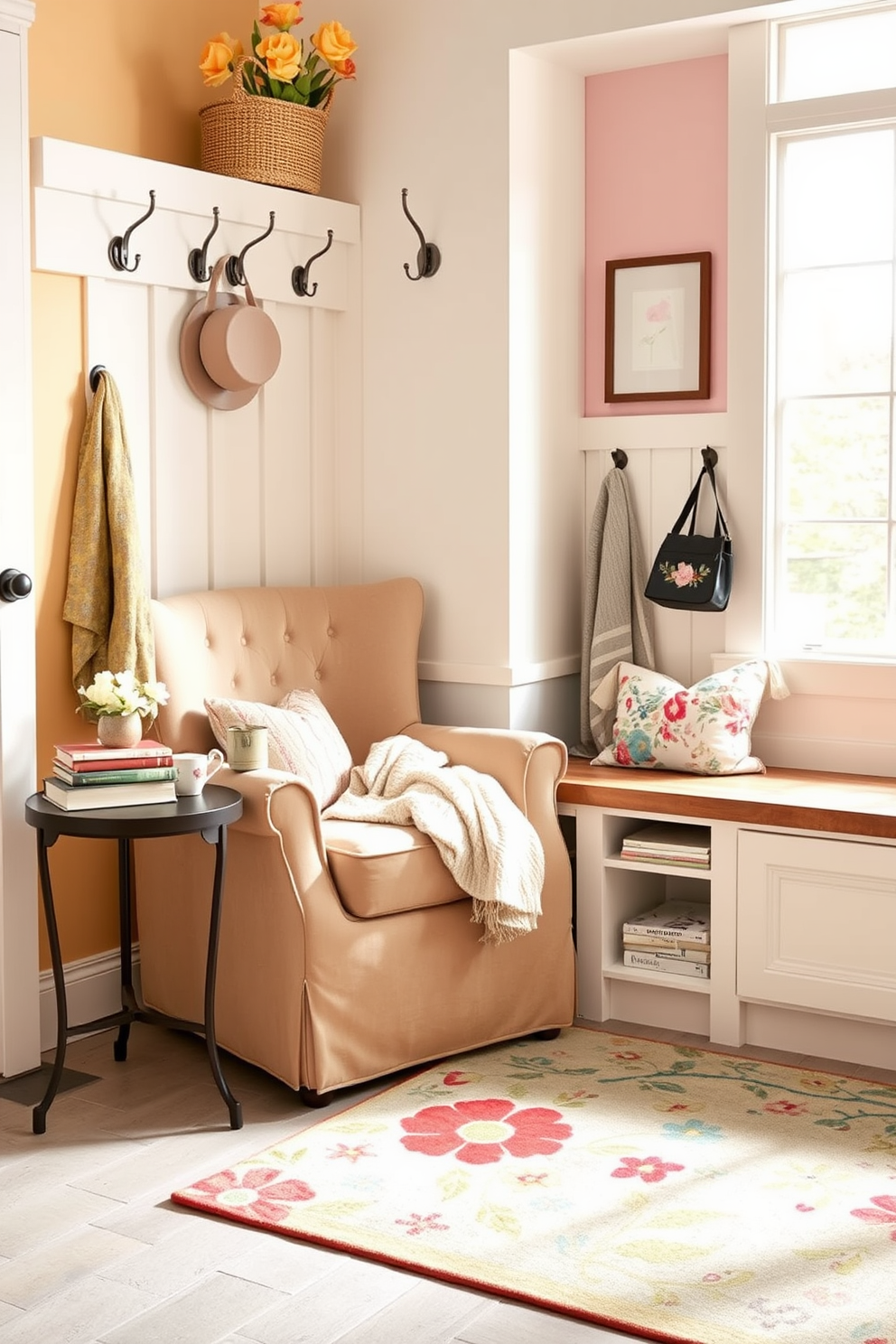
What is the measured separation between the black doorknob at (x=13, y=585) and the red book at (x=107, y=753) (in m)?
0.34

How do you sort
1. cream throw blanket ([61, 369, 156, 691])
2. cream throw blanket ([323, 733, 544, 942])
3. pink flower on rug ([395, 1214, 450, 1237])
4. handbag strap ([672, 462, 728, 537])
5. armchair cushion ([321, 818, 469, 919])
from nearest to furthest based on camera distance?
1. pink flower on rug ([395, 1214, 450, 1237])
2. armchair cushion ([321, 818, 469, 919])
3. cream throw blanket ([323, 733, 544, 942])
4. cream throw blanket ([61, 369, 156, 691])
5. handbag strap ([672, 462, 728, 537])

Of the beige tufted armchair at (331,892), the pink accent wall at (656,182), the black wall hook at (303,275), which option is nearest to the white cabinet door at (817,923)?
the beige tufted armchair at (331,892)

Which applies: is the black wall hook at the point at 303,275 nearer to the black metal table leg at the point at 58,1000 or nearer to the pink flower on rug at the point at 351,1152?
the black metal table leg at the point at 58,1000

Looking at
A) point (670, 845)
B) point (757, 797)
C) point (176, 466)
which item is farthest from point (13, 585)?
point (757, 797)

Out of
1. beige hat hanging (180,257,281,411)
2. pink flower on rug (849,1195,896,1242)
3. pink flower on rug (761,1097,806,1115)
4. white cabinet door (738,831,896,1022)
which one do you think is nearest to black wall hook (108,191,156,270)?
beige hat hanging (180,257,281,411)

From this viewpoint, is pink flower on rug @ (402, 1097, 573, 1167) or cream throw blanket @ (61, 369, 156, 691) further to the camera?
cream throw blanket @ (61, 369, 156, 691)

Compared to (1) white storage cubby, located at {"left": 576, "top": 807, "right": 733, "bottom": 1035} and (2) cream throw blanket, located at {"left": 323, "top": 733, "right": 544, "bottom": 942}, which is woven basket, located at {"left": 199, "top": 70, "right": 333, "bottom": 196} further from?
(1) white storage cubby, located at {"left": 576, "top": 807, "right": 733, "bottom": 1035}

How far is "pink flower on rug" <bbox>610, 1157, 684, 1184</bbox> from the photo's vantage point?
2.67 m

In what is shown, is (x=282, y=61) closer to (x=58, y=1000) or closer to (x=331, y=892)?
(x=331, y=892)

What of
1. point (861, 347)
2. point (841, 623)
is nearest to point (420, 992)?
point (841, 623)

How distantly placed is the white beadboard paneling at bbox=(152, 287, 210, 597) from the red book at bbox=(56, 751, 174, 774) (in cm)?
71

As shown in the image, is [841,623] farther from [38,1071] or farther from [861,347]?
[38,1071]

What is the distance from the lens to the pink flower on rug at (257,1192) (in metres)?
2.51

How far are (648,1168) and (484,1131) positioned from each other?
0.33 meters
